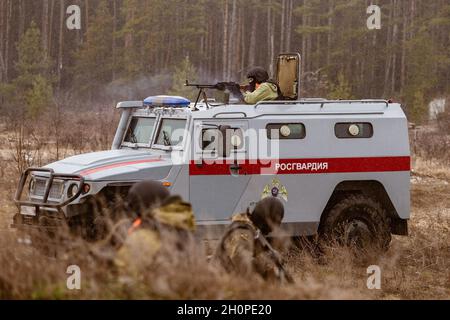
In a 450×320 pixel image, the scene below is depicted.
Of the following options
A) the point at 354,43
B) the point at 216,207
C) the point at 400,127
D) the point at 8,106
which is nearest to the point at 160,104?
the point at 216,207

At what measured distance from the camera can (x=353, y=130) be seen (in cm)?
1167

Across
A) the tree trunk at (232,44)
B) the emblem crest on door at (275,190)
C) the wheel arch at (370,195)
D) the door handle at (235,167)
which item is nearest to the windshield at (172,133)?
the door handle at (235,167)

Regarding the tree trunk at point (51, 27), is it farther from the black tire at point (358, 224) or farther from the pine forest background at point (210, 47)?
the black tire at point (358, 224)

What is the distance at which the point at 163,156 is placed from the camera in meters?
10.9

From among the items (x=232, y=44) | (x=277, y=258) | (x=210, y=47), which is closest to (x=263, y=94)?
(x=277, y=258)

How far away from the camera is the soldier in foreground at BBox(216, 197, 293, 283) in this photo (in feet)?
23.1

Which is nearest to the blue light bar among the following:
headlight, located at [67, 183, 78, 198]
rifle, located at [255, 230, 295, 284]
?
headlight, located at [67, 183, 78, 198]

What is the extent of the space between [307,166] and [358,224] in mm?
1121

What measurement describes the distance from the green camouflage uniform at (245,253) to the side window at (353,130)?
4.46 metres
